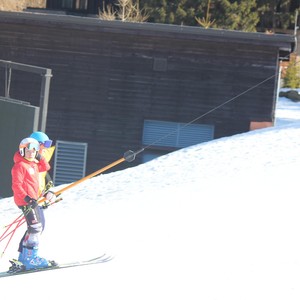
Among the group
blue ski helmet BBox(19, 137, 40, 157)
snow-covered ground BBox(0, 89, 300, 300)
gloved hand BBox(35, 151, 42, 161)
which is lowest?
snow-covered ground BBox(0, 89, 300, 300)

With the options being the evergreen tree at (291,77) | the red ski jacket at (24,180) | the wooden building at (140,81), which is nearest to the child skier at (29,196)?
the red ski jacket at (24,180)

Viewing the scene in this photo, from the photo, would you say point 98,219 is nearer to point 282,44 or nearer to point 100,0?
point 282,44

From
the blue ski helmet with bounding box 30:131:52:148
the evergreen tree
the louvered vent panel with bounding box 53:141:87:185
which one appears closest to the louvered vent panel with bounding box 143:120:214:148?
the louvered vent panel with bounding box 53:141:87:185

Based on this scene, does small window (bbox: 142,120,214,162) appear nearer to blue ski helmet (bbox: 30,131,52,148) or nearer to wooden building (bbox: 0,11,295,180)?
wooden building (bbox: 0,11,295,180)

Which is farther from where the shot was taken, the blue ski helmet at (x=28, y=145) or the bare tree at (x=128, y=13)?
the bare tree at (x=128, y=13)

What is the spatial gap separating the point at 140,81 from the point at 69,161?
270 centimetres

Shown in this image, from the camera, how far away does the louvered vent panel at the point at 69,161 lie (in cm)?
2314

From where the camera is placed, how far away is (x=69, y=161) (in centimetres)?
2317

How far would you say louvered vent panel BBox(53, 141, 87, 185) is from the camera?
23.1 m

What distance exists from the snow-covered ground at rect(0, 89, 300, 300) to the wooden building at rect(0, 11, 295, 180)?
576 cm

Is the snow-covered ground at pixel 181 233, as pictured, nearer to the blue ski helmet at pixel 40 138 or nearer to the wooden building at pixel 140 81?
the blue ski helmet at pixel 40 138

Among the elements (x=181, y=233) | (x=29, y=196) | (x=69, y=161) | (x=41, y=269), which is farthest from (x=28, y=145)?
(x=69, y=161)

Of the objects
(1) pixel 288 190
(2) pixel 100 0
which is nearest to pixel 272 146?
(1) pixel 288 190

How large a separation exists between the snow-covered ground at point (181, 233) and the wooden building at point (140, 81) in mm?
5761
